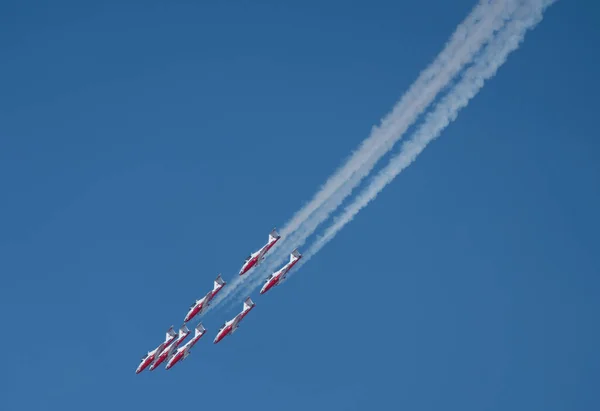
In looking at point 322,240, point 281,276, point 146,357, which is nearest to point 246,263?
point 281,276

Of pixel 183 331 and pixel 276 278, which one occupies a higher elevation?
pixel 183 331

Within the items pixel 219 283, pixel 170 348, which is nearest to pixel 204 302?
pixel 219 283

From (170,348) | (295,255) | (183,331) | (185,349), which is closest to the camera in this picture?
(295,255)

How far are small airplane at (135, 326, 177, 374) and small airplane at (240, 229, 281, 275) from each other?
961 cm

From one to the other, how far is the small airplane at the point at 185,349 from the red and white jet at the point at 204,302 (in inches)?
78.8

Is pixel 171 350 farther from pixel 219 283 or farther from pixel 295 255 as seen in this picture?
pixel 295 255

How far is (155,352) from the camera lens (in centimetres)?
8581

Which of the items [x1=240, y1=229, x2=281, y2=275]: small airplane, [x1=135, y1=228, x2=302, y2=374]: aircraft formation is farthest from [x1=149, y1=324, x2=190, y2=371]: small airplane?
[x1=240, y1=229, x2=281, y2=275]: small airplane

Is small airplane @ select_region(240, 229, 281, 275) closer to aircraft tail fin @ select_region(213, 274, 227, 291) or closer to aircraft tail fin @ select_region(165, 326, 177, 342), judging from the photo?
aircraft tail fin @ select_region(213, 274, 227, 291)

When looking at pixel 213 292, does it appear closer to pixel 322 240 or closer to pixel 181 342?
pixel 181 342

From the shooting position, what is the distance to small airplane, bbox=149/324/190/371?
84375 millimetres

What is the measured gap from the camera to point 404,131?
65.4 meters

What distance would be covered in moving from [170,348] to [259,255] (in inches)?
472

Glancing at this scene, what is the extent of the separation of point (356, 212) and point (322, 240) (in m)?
3.85
